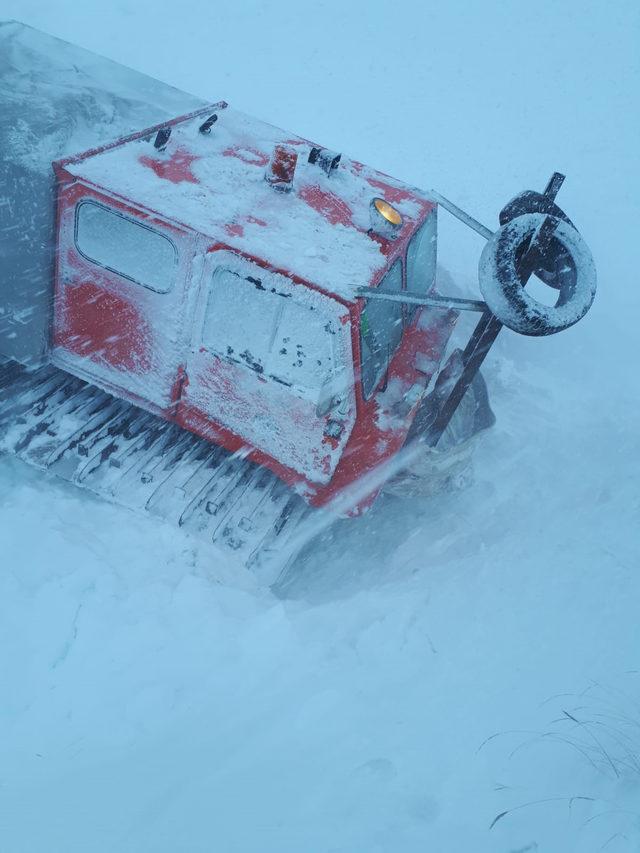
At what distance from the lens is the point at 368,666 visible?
3242mm

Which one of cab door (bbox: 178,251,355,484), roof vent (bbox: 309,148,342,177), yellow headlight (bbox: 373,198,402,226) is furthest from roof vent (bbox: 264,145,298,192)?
cab door (bbox: 178,251,355,484)

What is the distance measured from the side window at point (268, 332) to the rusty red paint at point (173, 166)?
618mm

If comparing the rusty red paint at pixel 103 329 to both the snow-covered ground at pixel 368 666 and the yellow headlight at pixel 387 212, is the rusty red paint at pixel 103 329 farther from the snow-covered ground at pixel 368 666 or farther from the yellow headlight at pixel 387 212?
the yellow headlight at pixel 387 212

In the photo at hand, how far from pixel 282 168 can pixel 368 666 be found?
2.68 metres

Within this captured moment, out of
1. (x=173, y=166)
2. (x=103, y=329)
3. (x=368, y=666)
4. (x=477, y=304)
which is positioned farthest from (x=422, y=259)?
(x=368, y=666)

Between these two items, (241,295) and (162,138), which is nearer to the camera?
(241,295)

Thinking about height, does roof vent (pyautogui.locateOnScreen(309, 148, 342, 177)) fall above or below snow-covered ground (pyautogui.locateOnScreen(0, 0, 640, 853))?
above

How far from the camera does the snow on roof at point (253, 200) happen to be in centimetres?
297

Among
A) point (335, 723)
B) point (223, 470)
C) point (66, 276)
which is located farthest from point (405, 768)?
point (66, 276)

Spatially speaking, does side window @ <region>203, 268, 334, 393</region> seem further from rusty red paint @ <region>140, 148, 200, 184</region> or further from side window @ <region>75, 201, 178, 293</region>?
rusty red paint @ <region>140, 148, 200, 184</region>

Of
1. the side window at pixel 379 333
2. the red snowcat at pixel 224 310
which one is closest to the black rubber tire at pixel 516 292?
the red snowcat at pixel 224 310

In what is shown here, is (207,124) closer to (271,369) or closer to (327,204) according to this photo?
(327,204)

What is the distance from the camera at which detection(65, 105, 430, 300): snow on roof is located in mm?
2971

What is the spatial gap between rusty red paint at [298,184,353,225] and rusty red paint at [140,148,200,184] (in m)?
0.61
